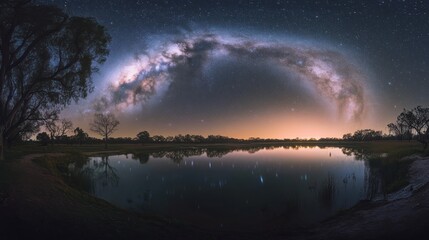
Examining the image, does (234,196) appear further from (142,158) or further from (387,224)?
(142,158)

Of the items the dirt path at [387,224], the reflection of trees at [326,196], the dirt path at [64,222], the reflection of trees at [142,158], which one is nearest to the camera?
the dirt path at [64,222]

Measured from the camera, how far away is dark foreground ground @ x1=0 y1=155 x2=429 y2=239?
34.1ft

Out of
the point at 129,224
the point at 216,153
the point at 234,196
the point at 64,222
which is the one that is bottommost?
the point at 234,196

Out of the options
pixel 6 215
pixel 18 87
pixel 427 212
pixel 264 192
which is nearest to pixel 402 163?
pixel 264 192

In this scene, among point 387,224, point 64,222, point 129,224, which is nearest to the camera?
point 64,222

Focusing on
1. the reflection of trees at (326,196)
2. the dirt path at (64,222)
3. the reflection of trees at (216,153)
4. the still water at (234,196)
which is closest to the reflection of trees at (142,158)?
the reflection of trees at (216,153)

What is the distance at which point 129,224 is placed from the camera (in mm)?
12172

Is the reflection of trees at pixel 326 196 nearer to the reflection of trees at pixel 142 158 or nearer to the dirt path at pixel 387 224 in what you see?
the dirt path at pixel 387 224

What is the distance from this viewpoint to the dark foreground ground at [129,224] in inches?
410

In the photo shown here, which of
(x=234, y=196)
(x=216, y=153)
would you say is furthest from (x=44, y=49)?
(x=216, y=153)

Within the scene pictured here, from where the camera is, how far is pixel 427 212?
1193cm

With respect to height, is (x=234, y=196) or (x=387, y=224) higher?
(x=387, y=224)

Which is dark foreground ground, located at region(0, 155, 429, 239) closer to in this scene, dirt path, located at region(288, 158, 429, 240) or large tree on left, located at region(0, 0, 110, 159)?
dirt path, located at region(288, 158, 429, 240)

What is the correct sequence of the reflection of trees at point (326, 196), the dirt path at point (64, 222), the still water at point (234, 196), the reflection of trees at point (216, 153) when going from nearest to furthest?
1. the dirt path at point (64, 222)
2. the still water at point (234, 196)
3. the reflection of trees at point (326, 196)
4. the reflection of trees at point (216, 153)
